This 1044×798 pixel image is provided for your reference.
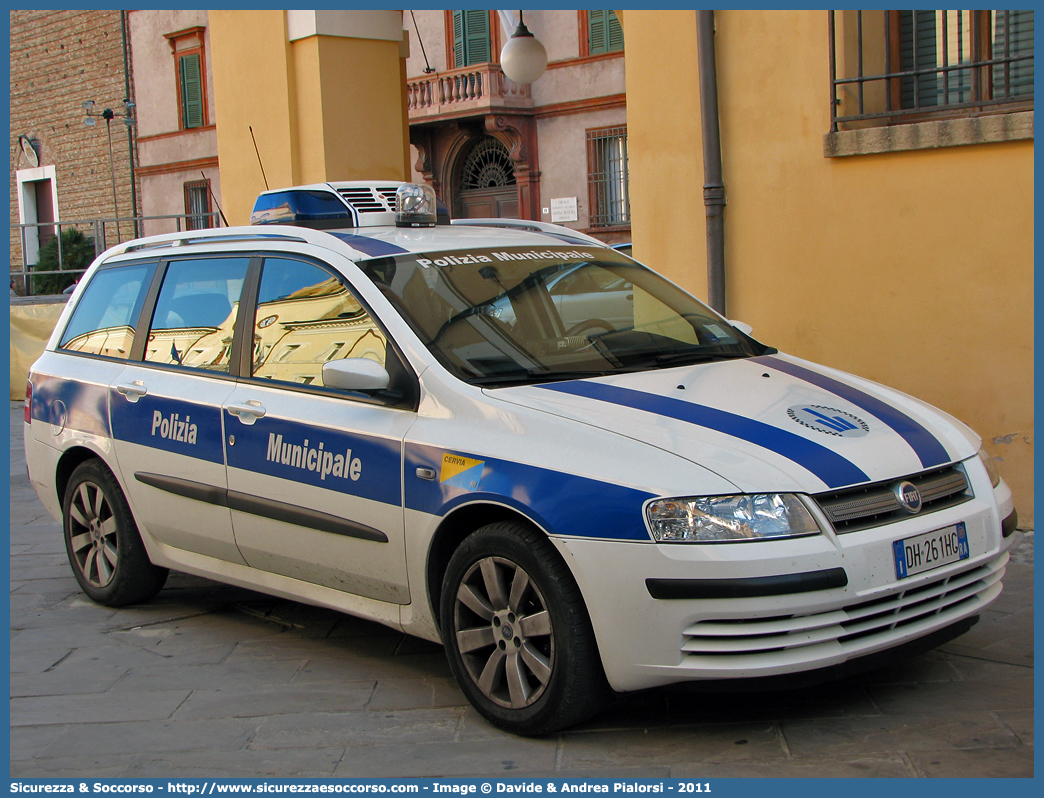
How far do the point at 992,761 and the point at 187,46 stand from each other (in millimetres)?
29172

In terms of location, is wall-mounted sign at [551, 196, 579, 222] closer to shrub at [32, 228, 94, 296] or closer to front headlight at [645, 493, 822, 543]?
shrub at [32, 228, 94, 296]

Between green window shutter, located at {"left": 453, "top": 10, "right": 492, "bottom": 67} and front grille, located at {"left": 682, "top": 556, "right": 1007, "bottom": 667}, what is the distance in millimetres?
23732

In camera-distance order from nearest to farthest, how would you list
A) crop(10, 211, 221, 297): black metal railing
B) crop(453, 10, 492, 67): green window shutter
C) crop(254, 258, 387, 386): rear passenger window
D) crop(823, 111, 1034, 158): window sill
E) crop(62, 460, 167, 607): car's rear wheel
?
crop(254, 258, 387, 386): rear passenger window, crop(62, 460, 167, 607): car's rear wheel, crop(823, 111, 1034, 158): window sill, crop(10, 211, 221, 297): black metal railing, crop(453, 10, 492, 67): green window shutter

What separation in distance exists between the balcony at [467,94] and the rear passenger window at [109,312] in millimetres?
19516

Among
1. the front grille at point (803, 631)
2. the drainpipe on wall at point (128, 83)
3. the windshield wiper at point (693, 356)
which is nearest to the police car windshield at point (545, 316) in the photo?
the windshield wiper at point (693, 356)

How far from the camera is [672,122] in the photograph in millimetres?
7262

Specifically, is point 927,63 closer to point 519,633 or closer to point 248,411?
point 248,411

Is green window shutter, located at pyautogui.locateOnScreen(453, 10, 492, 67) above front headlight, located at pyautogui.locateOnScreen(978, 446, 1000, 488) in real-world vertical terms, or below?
above

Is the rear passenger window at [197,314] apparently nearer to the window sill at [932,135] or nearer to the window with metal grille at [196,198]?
the window sill at [932,135]

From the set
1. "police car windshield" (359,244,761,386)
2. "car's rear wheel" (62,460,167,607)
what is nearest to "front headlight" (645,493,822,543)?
"police car windshield" (359,244,761,386)

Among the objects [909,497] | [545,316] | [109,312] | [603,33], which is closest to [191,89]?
[603,33]

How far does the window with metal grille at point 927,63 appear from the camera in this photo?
632 cm

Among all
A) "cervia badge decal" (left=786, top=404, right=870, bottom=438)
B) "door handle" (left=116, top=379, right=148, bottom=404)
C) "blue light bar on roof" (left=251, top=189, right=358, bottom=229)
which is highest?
"blue light bar on roof" (left=251, top=189, right=358, bottom=229)

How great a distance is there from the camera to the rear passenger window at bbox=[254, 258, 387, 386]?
4285mm
